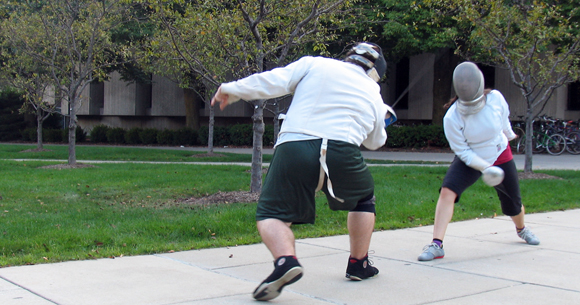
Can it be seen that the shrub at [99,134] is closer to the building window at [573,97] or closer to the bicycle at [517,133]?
the bicycle at [517,133]

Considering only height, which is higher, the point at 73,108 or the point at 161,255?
the point at 73,108

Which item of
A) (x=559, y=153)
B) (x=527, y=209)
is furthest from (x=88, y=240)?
(x=559, y=153)

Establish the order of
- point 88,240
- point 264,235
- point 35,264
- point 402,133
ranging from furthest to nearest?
point 402,133
point 88,240
point 35,264
point 264,235

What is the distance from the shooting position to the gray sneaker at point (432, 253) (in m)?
4.98

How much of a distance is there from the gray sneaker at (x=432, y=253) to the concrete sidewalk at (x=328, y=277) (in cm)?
7

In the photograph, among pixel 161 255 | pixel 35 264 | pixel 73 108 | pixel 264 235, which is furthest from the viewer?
pixel 73 108

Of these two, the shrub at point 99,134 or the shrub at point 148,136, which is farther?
the shrub at point 99,134

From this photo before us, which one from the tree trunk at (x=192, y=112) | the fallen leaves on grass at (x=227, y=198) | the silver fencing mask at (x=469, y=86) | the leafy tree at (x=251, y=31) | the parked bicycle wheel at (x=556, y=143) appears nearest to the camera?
the silver fencing mask at (x=469, y=86)

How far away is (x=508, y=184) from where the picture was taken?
5.32 metres

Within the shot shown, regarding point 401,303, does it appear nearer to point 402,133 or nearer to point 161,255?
point 161,255

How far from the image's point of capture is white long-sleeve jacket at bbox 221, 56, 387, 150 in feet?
11.9

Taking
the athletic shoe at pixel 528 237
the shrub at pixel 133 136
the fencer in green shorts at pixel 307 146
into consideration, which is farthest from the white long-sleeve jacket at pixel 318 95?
the shrub at pixel 133 136

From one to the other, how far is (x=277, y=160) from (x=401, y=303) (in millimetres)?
1203

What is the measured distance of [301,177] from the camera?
3.57 metres
